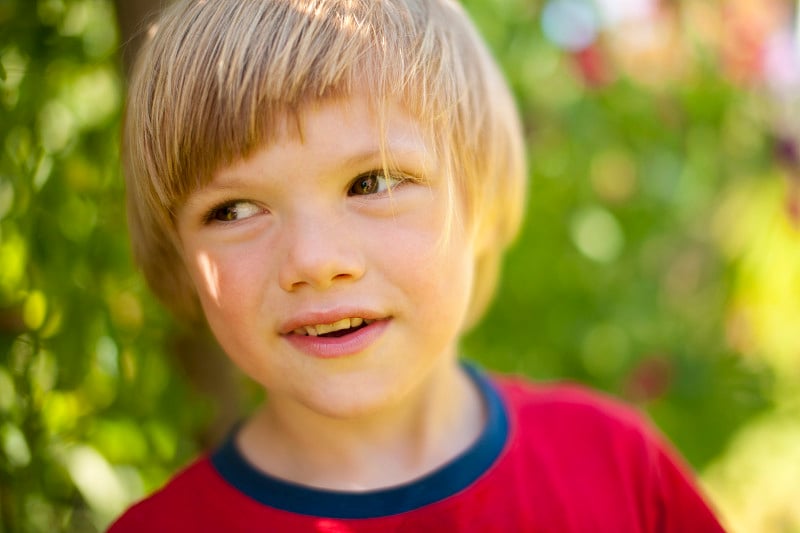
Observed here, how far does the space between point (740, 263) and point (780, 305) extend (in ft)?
0.64

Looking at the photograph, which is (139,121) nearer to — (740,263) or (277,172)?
(277,172)

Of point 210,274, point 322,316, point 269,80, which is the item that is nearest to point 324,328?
point 322,316

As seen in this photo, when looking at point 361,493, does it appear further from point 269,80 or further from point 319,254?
point 269,80

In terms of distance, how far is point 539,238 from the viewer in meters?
1.99

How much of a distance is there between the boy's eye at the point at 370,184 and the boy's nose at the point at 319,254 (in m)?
0.06

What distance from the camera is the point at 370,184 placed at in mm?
1116

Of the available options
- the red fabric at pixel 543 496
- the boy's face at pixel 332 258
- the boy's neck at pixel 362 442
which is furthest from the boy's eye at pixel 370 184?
the red fabric at pixel 543 496

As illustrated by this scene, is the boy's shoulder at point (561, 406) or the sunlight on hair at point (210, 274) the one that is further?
the boy's shoulder at point (561, 406)

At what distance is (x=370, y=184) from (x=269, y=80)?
7.7 inches

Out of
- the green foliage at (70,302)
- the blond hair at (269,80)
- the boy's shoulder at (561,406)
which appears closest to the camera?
the blond hair at (269,80)

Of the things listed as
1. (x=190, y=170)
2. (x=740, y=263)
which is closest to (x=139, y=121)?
(x=190, y=170)

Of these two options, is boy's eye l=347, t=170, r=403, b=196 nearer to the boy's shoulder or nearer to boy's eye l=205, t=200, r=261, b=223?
boy's eye l=205, t=200, r=261, b=223

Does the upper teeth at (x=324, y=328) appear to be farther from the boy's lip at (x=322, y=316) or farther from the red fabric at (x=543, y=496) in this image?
the red fabric at (x=543, y=496)

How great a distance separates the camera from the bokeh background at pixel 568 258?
1.35m
